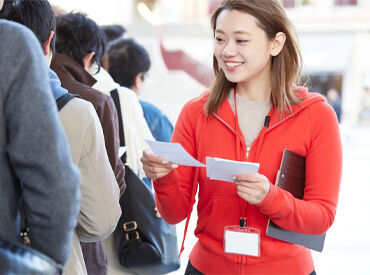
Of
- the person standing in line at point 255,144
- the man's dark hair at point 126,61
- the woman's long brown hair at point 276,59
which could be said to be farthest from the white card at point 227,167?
the man's dark hair at point 126,61

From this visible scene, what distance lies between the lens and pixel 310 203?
5.19 ft

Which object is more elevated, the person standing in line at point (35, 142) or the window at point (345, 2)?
the person standing in line at point (35, 142)

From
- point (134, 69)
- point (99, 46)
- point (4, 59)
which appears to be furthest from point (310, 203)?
point (134, 69)

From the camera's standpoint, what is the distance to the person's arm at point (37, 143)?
1.09 metres

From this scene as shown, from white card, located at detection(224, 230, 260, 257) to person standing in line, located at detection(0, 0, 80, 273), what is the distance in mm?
653

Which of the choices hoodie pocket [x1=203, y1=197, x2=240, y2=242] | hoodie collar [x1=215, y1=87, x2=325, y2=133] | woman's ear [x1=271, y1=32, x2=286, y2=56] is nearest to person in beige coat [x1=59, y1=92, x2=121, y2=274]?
hoodie pocket [x1=203, y1=197, x2=240, y2=242]

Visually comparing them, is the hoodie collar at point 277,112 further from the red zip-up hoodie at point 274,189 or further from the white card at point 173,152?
the white card at point 173,152

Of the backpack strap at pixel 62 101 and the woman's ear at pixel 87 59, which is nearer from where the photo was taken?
the backpack strap at pixel 62 101

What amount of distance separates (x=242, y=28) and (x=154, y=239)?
4.51 feet

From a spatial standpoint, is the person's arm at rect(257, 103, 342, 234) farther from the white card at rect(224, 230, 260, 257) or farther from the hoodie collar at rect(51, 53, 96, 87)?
the hoodie collar at rect(51, 53, 96, 87)

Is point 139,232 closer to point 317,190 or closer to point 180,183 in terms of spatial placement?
point 180,183

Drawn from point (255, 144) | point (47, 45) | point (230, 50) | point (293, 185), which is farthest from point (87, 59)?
point (293, 185)

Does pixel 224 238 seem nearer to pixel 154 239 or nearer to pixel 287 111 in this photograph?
pixel 287 111

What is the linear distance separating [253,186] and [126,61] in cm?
216
